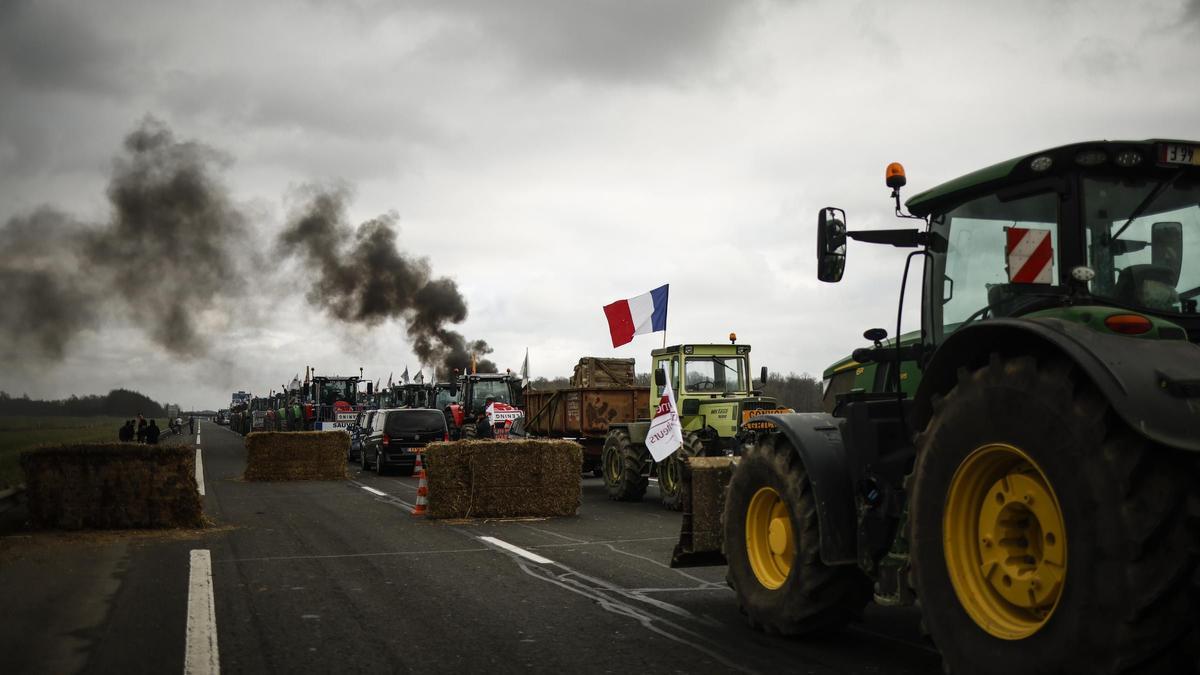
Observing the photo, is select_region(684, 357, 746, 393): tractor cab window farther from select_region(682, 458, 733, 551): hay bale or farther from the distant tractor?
the distant tractor

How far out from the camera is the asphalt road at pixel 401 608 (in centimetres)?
571

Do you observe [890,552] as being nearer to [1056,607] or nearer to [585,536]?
[1056,607]

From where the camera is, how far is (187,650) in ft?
19.6

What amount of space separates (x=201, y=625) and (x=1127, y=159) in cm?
623

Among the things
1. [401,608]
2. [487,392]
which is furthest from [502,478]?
[487,392]

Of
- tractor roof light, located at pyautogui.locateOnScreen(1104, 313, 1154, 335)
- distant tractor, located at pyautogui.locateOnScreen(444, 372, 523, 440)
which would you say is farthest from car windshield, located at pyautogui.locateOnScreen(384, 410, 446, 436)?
tractor roof light, located at pyautogui.locateOnScreen(1104, 313, 1154, 335)

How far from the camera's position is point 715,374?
1628 cm

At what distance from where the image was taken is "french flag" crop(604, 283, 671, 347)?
1847 centimetres

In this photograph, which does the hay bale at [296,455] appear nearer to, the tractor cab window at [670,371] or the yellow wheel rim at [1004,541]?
the tractor cab window at [670,371]

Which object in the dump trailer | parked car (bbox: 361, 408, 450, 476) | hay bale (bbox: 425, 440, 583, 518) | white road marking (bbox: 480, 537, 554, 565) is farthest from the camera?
parked car (bbox: 361, 408, 450, 476)

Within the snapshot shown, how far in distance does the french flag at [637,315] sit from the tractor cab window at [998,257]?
1304cm

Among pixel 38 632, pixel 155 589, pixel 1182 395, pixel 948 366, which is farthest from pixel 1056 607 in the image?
→ pixel 155 589

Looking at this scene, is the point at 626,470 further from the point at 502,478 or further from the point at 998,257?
the point at 998,257

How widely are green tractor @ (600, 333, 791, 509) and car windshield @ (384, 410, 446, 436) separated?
883 cm
